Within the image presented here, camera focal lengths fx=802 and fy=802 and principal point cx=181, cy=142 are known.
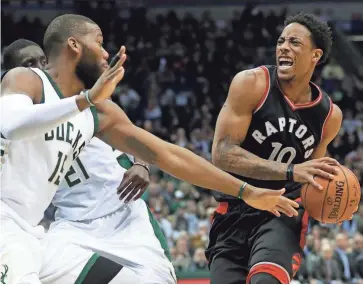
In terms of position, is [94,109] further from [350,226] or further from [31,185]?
[350,226]

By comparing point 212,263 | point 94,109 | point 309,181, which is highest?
point 94,109

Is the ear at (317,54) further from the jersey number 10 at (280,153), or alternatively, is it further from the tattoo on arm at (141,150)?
the tattoo on arm at (141,150)

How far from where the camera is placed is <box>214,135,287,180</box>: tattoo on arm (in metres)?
4.56

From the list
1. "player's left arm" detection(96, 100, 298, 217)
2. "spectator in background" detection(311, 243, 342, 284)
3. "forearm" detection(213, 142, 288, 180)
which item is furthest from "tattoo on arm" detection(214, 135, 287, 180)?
"spectator in background" detection(311, 243, 342, 284)

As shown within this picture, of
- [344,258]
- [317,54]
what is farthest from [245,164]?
[344,258]

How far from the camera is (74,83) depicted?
4141 mm

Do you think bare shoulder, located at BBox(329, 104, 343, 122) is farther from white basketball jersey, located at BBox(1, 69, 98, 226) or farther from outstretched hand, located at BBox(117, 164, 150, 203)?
white basketball jersey, located at BBox(1, 69, 98, 226)

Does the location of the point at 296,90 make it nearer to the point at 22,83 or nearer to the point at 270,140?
the point at 270,140

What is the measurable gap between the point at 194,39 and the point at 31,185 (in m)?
14.6

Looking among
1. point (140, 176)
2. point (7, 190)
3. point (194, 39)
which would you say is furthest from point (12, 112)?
point (194, 39)

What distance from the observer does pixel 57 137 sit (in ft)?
12.9

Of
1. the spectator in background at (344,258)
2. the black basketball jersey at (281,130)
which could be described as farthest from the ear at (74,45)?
the spectator in background at (344,258)

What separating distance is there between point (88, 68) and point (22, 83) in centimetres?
42

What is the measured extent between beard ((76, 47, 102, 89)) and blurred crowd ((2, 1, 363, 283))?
22.9 ft
